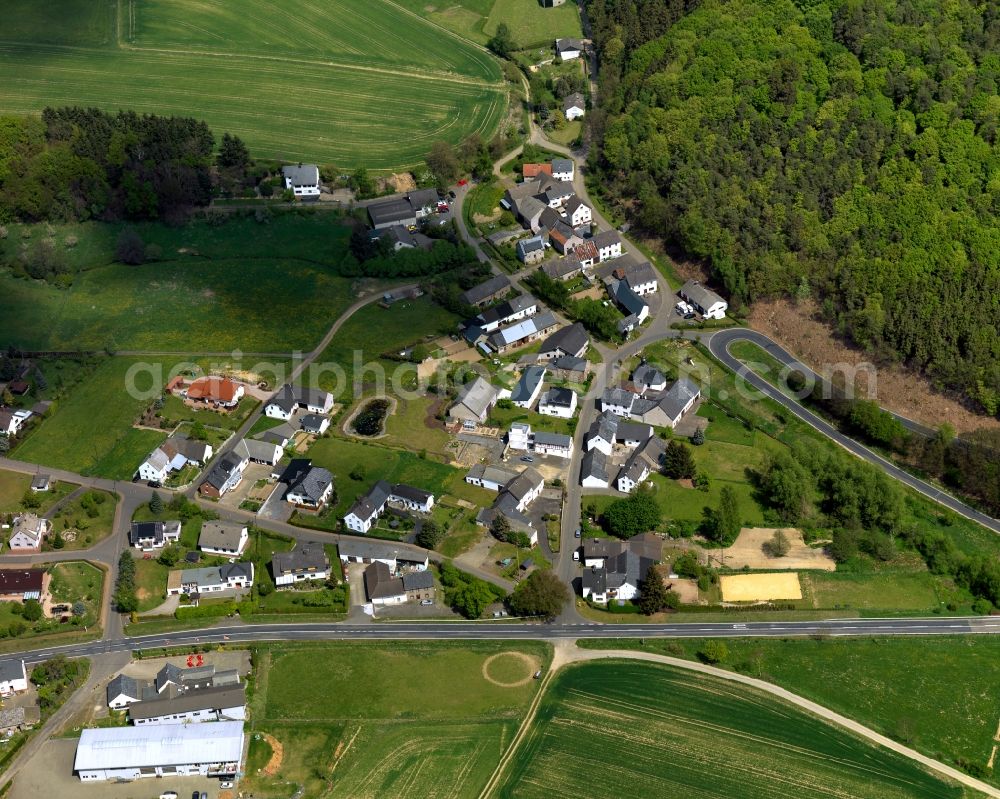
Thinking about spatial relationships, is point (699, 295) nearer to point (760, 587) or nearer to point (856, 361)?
point (856, 361)

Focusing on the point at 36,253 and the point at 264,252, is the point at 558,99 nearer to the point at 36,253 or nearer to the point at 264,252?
the point at 264,252

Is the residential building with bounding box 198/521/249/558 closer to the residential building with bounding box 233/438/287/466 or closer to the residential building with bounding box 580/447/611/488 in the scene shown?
the residential building with bounding box 233/438/287/466

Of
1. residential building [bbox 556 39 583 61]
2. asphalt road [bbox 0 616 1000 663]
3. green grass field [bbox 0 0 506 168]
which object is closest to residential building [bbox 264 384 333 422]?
asphalt road [bbox 0 616 1000 663]

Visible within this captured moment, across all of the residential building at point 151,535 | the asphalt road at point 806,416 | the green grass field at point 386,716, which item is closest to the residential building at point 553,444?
the asphalt road at point 806,416

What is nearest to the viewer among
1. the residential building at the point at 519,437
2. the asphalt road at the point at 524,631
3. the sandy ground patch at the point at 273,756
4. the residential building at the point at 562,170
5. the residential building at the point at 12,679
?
the sandy ground patch at the point at 273,756

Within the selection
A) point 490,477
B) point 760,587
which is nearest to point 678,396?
point 490,477

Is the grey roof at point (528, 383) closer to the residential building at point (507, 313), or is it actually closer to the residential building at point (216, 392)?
the residential building at point (507, 313)

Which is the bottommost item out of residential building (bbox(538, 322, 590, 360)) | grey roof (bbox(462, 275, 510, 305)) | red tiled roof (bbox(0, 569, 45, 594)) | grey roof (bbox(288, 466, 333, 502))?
red tiled roof (bbox(0, 569, 45, 594))

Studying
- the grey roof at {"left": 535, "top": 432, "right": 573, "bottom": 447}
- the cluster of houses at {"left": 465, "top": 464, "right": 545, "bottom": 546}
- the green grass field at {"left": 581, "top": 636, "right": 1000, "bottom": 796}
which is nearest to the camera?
the green grass field at {"left": 581, "top": 636, "right": 1000, "bottom": 796}
